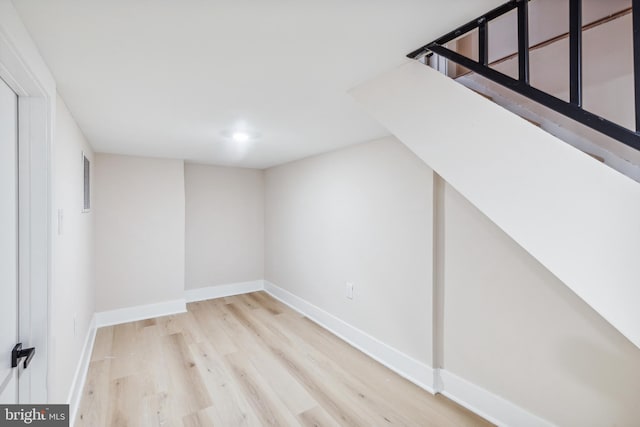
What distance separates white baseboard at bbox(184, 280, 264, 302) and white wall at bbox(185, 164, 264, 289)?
64mm

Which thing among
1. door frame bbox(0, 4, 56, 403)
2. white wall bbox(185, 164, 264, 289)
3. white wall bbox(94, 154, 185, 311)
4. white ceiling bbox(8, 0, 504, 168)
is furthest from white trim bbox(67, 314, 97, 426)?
white ceiling bbox(8, 0, 504, 168)

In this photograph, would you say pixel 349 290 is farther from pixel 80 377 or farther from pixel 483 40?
pixel 483 40

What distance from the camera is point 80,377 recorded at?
2.20 m

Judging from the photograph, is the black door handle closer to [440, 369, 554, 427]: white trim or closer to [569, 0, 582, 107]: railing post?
[569, 0, 582, 107]: railing post

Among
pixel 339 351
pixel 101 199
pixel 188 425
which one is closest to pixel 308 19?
pixel 188 425

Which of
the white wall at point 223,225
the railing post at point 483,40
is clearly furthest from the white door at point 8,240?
the white wall at point 223,225

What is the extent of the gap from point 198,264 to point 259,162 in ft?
5.91

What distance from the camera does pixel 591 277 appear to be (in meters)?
0.90

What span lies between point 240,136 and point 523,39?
7.04 feet

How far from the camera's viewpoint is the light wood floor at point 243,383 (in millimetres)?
1913

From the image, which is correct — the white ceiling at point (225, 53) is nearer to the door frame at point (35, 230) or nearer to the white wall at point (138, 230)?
the door frame at point (35, 230)

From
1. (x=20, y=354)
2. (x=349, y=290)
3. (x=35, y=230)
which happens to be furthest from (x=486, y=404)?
(x=35, y=230)

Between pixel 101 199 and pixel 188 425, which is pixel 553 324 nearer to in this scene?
pixel 188 425

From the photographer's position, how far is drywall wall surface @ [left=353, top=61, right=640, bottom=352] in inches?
33.4
